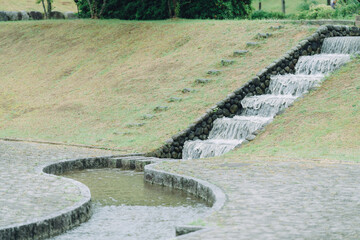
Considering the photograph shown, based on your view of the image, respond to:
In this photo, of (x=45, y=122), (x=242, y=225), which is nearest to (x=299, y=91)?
(x=45, y=122)

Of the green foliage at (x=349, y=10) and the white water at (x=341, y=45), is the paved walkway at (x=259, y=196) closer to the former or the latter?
the white water at (x=341, y=45)

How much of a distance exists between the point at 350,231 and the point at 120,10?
30773 mm

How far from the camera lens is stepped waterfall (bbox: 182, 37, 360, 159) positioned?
17.0 meters

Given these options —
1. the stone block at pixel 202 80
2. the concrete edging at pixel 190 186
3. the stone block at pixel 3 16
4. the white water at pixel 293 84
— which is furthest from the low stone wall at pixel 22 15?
the concrete edging at pixel 190 186

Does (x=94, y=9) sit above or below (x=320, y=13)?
above

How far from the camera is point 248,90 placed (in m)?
19.5

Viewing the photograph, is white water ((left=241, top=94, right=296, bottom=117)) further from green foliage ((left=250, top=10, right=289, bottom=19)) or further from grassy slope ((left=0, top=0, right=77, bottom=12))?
grassy slope ((left=0, top=0, right=77, bottom=12))

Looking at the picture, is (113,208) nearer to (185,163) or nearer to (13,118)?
(185,163)

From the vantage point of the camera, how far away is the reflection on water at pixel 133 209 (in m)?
8.66

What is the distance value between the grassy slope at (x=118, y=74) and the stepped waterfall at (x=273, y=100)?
3.22 ft

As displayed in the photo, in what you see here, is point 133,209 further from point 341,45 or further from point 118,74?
point 118,74

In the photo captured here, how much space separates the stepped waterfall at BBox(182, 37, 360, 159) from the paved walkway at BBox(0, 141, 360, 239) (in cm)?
326

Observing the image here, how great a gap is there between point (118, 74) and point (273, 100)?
8837 millimetres

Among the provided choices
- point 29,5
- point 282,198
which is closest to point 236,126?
point 282,198
